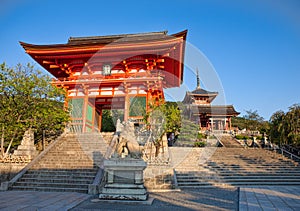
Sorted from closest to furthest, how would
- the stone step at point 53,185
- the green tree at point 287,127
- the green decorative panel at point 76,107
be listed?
the stone step at point 53,185 < the green tree at point 287,127 < the green decorative panel at point 76,107

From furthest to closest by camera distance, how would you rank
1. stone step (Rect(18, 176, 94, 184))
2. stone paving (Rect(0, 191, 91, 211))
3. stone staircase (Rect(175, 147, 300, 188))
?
stone staircase (Rect(175, 147, 300, 188)), stone step (Rect(18, 176, 94, 184)), stone paving (Rect(0, 191, 91, 211))

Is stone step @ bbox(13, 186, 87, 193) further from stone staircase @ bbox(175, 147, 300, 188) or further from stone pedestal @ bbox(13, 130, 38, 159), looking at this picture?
stone staircase @ bbox(175, 147, 300, 188)

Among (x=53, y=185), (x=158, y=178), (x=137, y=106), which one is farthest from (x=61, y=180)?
(x=137, y=106)

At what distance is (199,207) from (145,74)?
10.5 meters

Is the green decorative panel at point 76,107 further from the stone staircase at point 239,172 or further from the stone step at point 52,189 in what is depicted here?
the stone staircase at point 239,172

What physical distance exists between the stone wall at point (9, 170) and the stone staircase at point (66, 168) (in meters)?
0.61

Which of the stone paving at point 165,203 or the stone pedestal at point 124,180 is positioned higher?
the stone pedestal at point 124,180

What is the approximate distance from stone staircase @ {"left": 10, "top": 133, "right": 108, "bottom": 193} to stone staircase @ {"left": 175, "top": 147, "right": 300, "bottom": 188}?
3.55 metres

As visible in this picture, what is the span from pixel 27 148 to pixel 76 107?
4928 millimetres

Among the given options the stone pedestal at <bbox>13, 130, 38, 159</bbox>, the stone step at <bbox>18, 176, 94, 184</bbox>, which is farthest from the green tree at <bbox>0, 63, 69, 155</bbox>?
the stone step at <bbox>18, 176, 94, 184</bbox>

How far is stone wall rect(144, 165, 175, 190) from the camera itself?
7453 mm

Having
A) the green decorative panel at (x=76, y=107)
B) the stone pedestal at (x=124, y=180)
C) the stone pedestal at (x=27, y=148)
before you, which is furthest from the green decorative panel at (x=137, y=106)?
the stone pedestal at (x=124, y=180)

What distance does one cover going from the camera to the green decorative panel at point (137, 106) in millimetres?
13039

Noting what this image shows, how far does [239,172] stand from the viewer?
9734 millimetres
